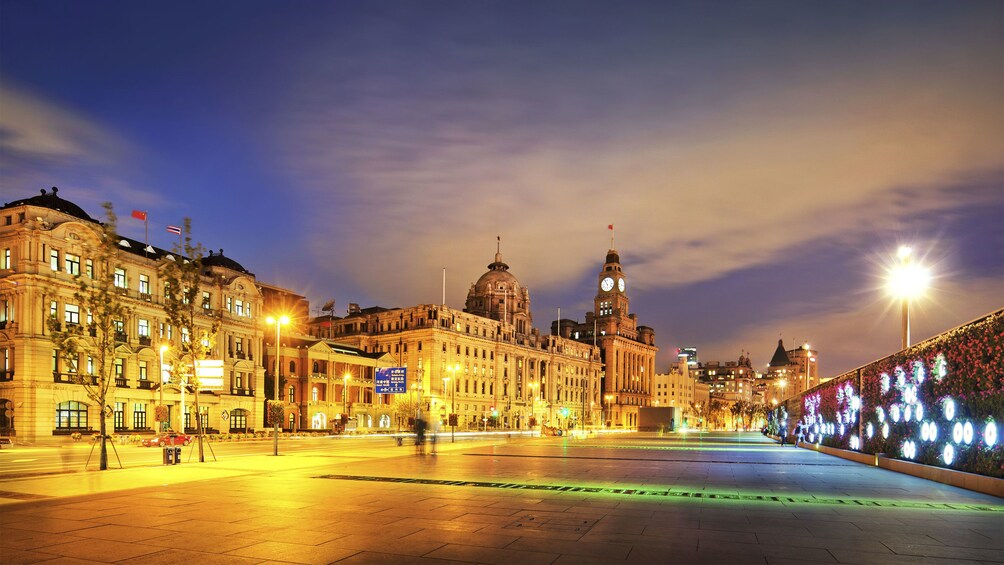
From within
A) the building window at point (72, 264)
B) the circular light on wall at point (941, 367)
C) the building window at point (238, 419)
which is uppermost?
the building window at point (72, 264)

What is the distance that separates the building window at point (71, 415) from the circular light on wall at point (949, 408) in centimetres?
7098

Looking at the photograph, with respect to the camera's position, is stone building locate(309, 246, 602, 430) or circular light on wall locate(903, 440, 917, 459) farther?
stone building locate(309, 246, 602, 430)

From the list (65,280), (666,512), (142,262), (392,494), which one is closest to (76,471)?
(392,494)

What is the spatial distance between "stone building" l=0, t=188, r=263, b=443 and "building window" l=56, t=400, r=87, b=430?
0.31 ft

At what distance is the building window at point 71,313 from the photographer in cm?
6644

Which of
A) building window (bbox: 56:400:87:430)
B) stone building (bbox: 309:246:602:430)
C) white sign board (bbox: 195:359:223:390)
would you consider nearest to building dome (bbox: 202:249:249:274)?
building window (bbox: 56:400:87:430)

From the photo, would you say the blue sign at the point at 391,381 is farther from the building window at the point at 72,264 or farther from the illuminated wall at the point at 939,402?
the illuminated wall at the point at 939,402

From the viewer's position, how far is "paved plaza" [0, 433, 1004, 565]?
1148 cm

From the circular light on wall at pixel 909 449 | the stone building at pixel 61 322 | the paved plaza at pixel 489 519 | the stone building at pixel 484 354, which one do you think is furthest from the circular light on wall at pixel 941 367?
the stone building at pixel 484 354

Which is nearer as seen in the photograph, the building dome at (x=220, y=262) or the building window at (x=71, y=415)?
the building window at (x=71, y=415)

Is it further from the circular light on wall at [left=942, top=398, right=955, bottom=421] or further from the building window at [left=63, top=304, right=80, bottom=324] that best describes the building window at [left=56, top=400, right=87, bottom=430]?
the circular light on wall at [left=942, top=398, right=955, bottom=421]

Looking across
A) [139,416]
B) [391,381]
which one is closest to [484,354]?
[139,416]

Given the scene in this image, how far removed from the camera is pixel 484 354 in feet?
480

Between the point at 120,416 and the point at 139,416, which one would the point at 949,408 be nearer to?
the point at 120,416
